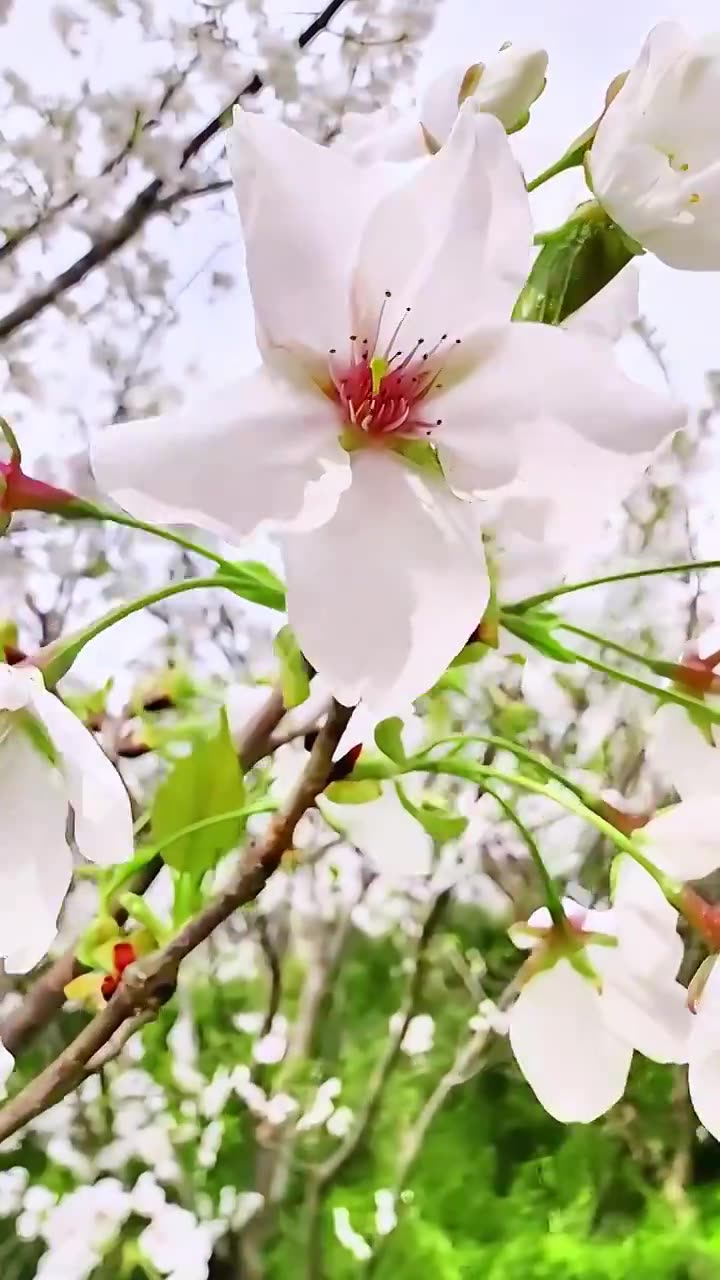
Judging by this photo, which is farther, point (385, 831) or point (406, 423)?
point (385, 831)

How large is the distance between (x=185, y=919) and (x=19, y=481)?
189 mm

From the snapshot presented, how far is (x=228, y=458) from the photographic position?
8.7 inches

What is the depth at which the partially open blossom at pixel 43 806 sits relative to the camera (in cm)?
24

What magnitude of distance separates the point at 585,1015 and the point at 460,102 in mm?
266

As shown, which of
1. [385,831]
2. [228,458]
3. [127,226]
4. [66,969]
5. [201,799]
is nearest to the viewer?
[228,458]

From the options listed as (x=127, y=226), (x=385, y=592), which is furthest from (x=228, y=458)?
(x=127, y=226)

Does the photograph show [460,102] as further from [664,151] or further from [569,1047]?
[569,1047]

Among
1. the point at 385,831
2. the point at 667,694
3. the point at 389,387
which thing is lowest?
the point at 385,831

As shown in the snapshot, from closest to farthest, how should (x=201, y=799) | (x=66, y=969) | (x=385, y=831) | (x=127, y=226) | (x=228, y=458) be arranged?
(x=228, y=458), (x=201, y=799), (x=385, y=831), (x=66, y=969), (x=127, y=226)

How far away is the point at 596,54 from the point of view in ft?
3.36

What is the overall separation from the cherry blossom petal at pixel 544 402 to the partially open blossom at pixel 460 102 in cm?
7

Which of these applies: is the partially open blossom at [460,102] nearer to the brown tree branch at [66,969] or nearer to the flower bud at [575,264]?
the flower bud at [575,264]

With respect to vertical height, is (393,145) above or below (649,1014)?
above

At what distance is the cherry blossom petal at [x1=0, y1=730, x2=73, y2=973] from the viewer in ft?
0.81
